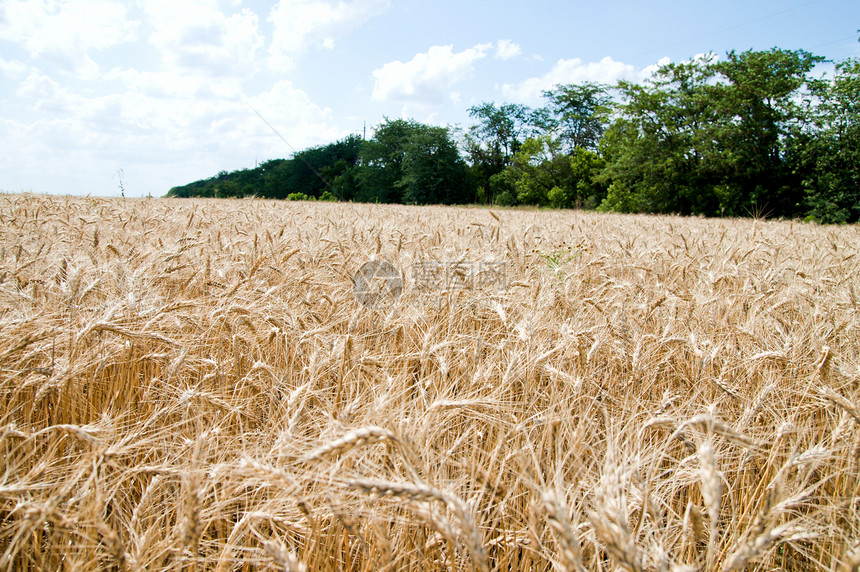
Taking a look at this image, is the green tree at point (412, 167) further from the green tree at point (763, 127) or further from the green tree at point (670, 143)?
the green tree at point (763, 127)

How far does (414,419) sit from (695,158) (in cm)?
3211

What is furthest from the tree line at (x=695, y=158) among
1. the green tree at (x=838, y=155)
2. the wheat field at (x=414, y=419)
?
the wheat field at (x=414, y=419)

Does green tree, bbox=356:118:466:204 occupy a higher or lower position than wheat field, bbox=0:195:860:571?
higher

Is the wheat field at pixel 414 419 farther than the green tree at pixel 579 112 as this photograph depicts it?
No

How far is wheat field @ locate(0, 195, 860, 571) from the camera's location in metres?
0.86

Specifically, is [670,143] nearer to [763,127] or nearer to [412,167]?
[763,127]

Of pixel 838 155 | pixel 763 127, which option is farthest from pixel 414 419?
pixel 763 127

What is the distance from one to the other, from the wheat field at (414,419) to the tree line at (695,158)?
7010 millimetres

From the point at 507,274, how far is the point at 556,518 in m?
2.37

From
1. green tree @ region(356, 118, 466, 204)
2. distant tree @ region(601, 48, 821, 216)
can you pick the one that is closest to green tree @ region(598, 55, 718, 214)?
distant tree @ region(601, 48, 821, 216)

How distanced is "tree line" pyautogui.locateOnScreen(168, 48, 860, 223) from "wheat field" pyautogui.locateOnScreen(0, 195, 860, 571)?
7010mm

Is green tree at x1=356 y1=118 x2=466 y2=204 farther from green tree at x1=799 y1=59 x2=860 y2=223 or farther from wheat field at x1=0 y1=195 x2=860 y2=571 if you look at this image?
wheat field at x1=0 y1=195 x2=860 y2=571

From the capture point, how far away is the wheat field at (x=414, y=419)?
86 cm

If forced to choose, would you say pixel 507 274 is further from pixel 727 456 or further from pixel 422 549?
pixel 422 549
